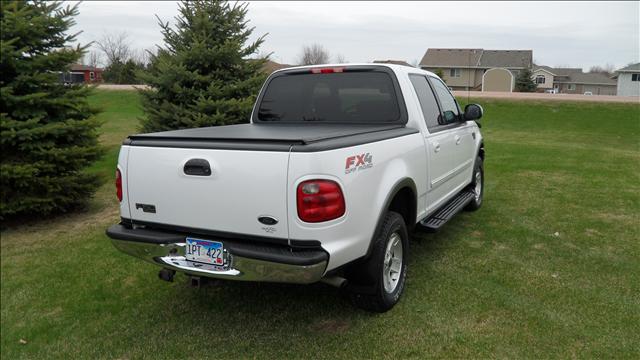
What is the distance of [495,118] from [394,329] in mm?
21654

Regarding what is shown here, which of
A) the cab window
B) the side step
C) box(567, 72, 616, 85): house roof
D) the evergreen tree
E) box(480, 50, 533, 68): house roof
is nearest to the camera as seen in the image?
the side step

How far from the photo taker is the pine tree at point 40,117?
6.91m

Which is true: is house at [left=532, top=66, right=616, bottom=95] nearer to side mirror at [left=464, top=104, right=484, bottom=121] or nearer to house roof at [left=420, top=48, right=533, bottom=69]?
house roof at [left=420, top=48, right=533, bottom=69]

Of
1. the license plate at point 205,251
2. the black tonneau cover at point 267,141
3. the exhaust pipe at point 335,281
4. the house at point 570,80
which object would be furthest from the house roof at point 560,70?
the license plate at point 205,251

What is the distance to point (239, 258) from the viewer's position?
10.5 feet

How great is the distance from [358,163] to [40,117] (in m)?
5.79

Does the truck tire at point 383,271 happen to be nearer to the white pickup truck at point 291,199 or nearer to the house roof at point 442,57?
the white pickup truck at point 291,199

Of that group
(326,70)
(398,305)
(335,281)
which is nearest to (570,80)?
(326,70)

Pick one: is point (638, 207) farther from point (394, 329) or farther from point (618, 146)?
point (618, 146)

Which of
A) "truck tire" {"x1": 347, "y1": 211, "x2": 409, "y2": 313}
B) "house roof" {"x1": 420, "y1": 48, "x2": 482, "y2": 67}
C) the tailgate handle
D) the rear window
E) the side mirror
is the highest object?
"house roof" {"x1": 420, "y1": 48, "x2": 482, "y2": 67}

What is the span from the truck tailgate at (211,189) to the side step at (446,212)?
2.03 meters

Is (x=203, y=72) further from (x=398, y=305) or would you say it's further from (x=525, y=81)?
(x=525, y=81)

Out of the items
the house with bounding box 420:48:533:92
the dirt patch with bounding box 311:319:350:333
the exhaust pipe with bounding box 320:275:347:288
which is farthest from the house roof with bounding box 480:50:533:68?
the exhaust pipe with bounding box 320:275:347:288

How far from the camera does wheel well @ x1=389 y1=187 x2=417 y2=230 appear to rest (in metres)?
4.15
